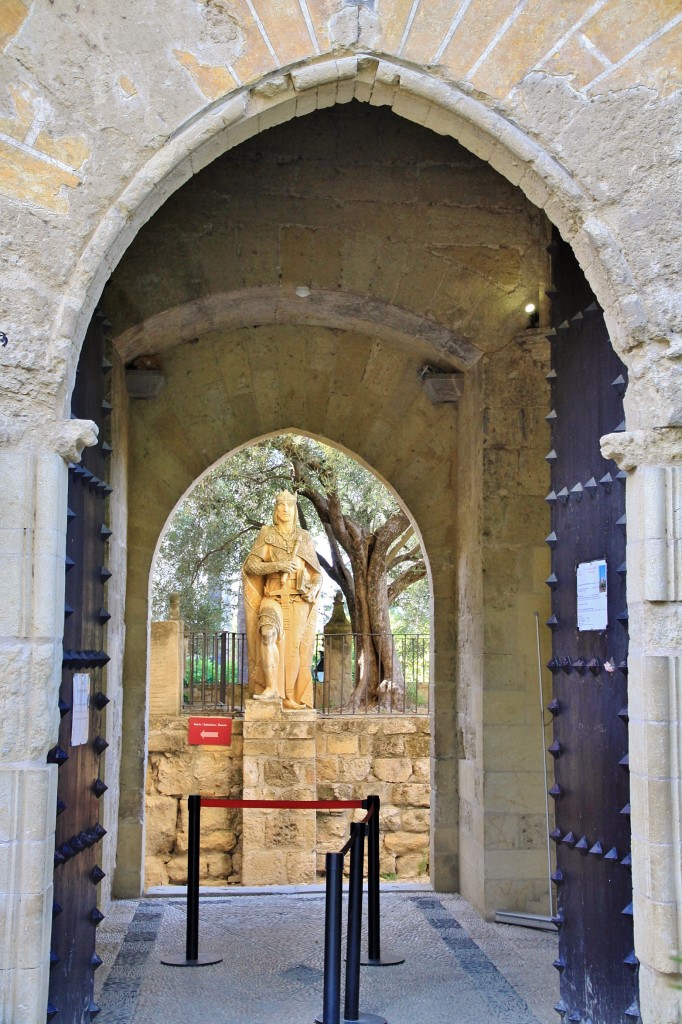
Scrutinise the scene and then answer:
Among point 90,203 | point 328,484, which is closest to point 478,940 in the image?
point 90,203

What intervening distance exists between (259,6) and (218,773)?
7.96m

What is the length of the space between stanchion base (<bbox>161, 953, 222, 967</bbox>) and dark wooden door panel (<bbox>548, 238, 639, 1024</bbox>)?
6.18 ft

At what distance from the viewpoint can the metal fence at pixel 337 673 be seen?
39.3 ft

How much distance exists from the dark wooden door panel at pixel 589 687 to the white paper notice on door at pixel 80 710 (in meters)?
1.84

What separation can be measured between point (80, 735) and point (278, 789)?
6186 millimetres

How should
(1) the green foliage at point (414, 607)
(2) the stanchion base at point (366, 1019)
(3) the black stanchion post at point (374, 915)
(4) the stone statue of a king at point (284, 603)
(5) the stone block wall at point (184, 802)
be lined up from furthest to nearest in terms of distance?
1. (1) the green foliage at point (414, 607)
2. (4) the stone statue of a king at point (284, 603)
3. (5) the stone block wall at point (184, 802)
4. (3) the black stanchion post at point (374, 915)
5. (2) the stanchion base at point (366, 1019)

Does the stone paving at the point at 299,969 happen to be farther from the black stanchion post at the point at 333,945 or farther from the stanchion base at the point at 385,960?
the black stanchion post at the point at 333,945

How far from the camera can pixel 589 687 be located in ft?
13.5

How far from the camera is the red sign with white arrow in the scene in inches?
367

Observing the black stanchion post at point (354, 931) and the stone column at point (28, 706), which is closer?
the stone column at point (28, 706)

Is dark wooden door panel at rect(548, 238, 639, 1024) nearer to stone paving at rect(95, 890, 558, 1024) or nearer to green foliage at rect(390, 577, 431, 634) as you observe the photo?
stone paving at rect(95, 890, 558, 1024)

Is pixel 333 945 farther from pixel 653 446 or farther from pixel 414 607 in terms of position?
pixel 414 607

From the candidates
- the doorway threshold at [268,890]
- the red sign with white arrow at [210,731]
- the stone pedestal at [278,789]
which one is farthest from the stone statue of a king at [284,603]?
the doorway threshold at [268,890]

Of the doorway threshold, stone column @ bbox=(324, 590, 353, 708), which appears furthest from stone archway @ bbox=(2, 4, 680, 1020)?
stone column @ bbox=(324, 590, 353, 708)
